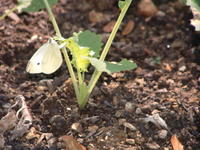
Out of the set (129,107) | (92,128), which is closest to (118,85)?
(129,107)

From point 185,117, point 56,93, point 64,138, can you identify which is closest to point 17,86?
point 56,93

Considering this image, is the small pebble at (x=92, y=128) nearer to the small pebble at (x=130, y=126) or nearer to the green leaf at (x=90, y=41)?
the small pebble at (x=130, y=126)

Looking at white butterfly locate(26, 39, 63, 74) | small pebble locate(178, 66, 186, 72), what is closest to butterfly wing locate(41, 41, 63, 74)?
white butterfly locate(26, 39, 63, 74)

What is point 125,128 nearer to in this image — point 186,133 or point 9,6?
point 186,133

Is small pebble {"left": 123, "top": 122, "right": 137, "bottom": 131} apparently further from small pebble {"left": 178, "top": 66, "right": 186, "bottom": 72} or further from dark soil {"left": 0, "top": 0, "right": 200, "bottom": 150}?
small pebble {"left": 178, "top": 66, "right": 186, "bottom": 72}

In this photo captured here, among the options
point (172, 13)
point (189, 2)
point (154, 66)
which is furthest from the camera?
point (172, 13)

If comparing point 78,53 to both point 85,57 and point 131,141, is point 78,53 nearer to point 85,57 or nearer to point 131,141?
point 85,57

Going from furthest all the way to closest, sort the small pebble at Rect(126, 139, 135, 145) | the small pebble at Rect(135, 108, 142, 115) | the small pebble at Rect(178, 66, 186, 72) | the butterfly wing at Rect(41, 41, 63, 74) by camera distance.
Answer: the small pebble at Rect(178, 66, 186, 72) < the small pebble at Rect(135, 108, 142, 115) < the small pebble at Rect(126, 139, 135, 145) < the butterfly wing at Rect(41, 41, 63, 74)
